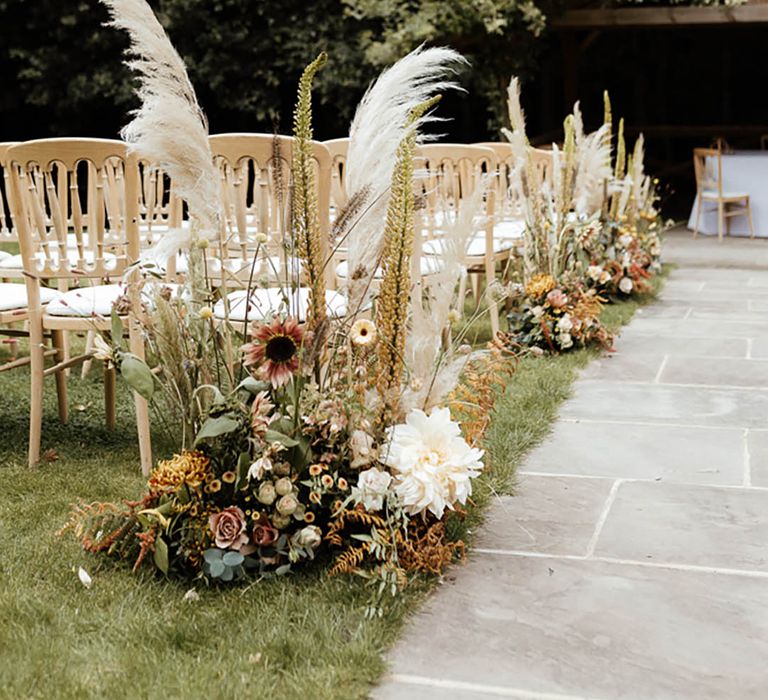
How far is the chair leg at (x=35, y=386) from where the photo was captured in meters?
3.60

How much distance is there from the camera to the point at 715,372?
499cm

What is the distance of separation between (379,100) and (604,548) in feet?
4.12

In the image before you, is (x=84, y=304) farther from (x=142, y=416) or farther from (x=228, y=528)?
(x=228, y=528)

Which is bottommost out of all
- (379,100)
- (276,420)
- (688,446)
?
(688,446)

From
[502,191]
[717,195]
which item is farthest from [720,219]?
[502,191]

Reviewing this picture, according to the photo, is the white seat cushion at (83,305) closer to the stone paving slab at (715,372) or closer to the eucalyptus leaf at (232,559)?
the eucalyptus leaf at (232,559)

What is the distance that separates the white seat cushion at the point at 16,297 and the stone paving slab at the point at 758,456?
7.60 feet

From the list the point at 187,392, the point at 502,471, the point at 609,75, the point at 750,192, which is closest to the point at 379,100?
the point at 187,392

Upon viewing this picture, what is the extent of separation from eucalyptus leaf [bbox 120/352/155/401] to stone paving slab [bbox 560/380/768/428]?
77.4 inches

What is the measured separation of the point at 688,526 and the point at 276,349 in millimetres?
1248

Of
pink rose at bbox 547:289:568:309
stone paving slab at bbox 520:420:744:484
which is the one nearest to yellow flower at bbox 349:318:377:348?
stone paving slab at bbox 520:420:744:484

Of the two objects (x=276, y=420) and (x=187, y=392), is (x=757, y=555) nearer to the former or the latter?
(x=276, y=420)

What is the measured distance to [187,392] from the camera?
2820 millimetres

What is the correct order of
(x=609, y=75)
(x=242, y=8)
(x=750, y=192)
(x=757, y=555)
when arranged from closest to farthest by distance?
1. (x=757, y=555)
2. (x=750, y=192)
3. (x=242, y=8)
4. (x=609, y=75)
